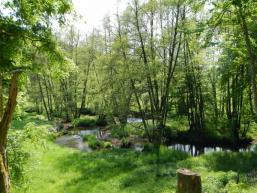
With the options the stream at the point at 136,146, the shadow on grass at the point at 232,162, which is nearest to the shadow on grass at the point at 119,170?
the shadow on grass at the point at 232,162

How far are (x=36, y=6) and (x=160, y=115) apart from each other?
22.6m

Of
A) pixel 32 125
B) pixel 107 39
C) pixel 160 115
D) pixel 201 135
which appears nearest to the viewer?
pixel 32 125

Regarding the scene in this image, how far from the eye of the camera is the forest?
8445 mm

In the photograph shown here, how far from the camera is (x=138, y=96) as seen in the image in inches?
1297

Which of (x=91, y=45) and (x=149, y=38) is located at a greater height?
(x=91, y=45)

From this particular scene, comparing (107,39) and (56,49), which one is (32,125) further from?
(107,39)

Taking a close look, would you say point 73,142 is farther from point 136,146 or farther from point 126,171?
point 126,171

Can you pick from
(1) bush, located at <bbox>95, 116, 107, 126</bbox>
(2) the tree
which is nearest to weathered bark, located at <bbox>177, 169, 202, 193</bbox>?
(2) the tree

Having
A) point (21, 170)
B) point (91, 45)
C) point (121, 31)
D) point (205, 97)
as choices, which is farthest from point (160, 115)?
point (91, 45)

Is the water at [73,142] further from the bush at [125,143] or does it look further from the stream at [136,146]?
the bush at [125,143]

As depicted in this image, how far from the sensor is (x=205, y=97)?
1618 inches

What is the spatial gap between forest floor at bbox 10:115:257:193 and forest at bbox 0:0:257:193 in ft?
0.25

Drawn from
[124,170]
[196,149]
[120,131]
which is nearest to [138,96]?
[120,131]

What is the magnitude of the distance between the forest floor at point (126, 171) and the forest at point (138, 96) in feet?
0.25
